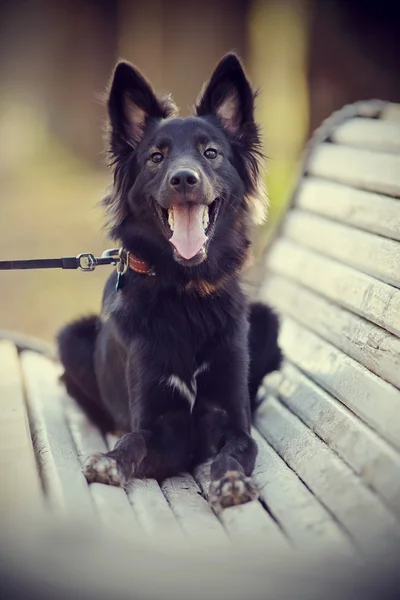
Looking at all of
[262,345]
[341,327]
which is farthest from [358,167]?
[262,345]

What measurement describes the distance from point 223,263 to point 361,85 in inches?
337

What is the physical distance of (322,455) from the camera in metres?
2.84

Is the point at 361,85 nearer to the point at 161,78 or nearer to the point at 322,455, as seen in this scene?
the point at 161,78

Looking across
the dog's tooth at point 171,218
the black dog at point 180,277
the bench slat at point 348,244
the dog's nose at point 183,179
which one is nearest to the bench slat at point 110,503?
the black dog at point 180,277

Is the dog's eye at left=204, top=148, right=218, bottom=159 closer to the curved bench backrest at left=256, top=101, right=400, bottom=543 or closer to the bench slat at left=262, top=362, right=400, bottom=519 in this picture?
the curved bench backrest at left=256, top=101, right=400, bottom=543

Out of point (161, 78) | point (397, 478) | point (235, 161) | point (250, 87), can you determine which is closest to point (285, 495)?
point (397, 478)

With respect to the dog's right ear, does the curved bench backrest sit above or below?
below

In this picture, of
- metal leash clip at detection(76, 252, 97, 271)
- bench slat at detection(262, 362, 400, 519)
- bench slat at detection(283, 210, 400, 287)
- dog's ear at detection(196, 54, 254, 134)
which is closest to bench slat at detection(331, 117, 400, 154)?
bench slat at detection(283, 210, 400, 287)

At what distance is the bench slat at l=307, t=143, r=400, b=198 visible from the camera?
13.0ft

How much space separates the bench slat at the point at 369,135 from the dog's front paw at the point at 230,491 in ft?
7.63

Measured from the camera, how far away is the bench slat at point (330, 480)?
2104 mm

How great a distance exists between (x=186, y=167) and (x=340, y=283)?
1.28 m

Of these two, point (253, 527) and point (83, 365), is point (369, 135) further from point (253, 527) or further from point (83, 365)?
point (253, 527)

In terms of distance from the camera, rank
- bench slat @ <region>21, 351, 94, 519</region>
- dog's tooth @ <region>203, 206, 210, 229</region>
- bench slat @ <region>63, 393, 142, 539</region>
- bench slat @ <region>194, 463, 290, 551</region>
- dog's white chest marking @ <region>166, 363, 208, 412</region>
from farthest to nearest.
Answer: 1. dog's tooth @ <region>203, 206, 210, 229</region>
2. dog's white chest marking @ <region>166, 363, 208, 412</region>
3. bench slat @ <region>21, 351, 94, 519</region>
4. bench slat @ <region>63, 393, 142, 539</region>
5. bench slat @ <region>194, 463, 290, 551</region>
